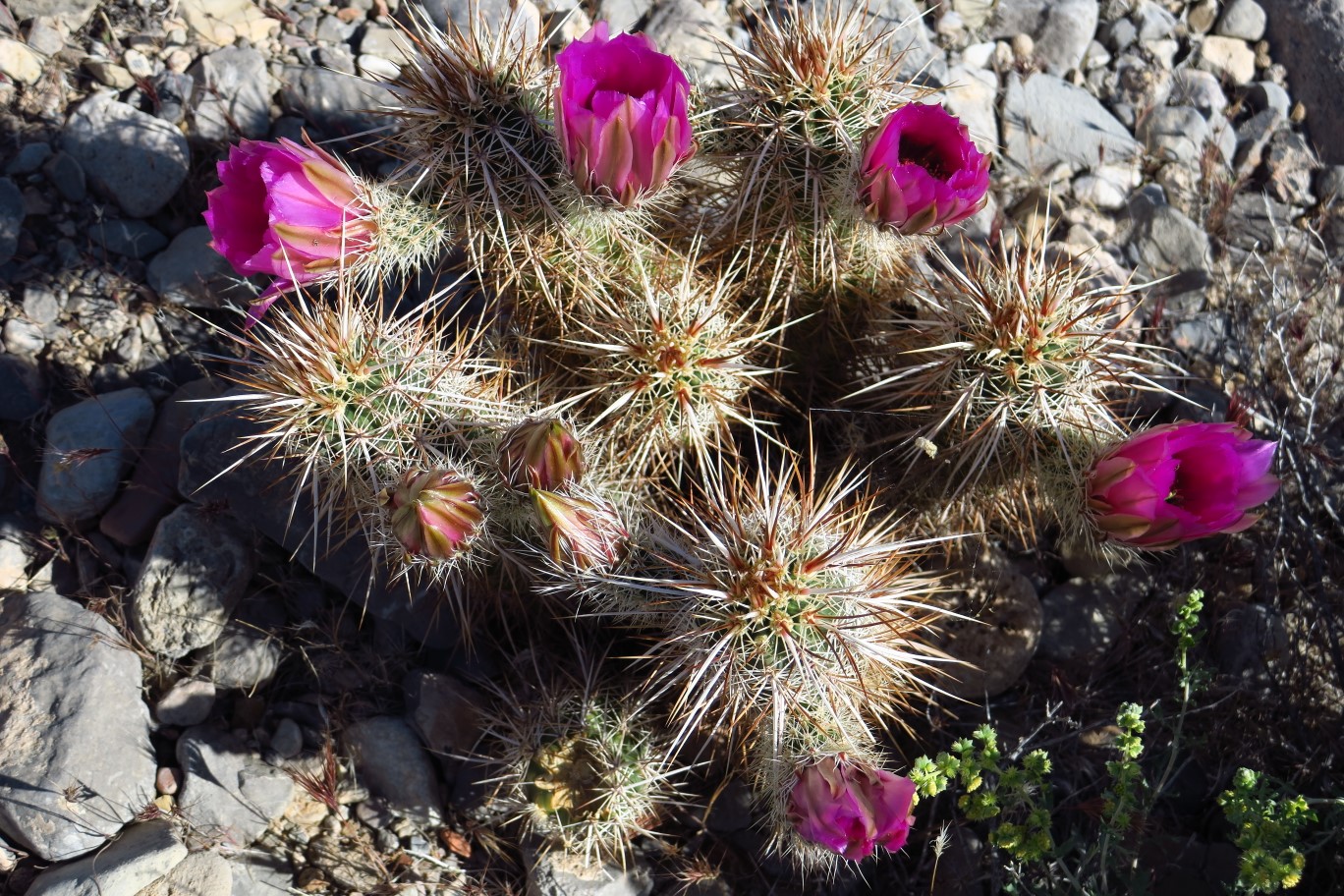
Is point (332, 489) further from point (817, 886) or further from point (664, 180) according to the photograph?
point (817, 886)

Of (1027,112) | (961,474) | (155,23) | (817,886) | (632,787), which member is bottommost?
(817,886)

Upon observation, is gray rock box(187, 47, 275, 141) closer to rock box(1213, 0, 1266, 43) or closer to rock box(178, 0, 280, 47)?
rock box(178, 0, 280, 47)

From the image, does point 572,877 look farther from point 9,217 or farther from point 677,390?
point 9,217

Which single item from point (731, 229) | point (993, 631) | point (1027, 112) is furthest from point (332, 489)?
point (1027, 112)

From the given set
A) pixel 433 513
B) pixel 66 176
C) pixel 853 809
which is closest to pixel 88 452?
pixel 66 176

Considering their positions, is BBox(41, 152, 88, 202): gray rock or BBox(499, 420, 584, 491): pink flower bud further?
BBox(41, 152, 88, 202): gray rock

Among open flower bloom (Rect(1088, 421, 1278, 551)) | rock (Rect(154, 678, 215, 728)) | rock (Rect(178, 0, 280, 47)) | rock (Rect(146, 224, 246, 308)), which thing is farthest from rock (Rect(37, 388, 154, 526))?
open flower bloom (Rect(1088, 421, 1278, 551))
